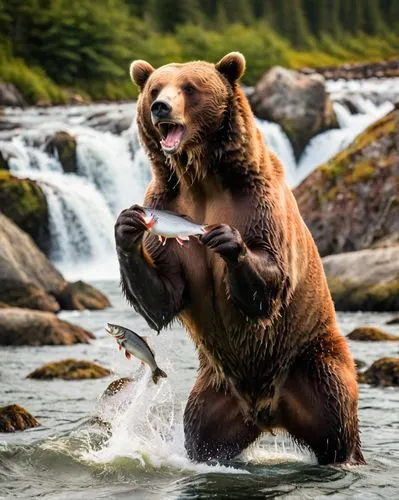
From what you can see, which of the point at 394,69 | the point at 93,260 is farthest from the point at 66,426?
the point at 394,69

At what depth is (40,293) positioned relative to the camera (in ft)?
54.2

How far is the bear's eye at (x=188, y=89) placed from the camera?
664 centimetres

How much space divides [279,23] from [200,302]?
75.9m

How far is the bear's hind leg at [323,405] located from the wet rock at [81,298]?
10.7 metres

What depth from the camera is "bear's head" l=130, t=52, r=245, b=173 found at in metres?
6.50

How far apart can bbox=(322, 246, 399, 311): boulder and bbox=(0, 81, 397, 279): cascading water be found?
24.9ft

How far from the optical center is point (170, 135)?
257 inches

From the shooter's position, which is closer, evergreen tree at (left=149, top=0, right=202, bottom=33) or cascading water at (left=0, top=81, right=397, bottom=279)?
cascading water at (left=0, top=81, right=397, bottom=279)

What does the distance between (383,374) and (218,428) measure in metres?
3.78

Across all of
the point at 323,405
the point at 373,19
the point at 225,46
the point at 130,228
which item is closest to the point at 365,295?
the point at 323,405

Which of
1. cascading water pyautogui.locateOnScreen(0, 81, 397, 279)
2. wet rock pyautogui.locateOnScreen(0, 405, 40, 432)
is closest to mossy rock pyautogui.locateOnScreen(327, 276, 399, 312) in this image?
cascading water pyautogui.locateOnScreen(0, 81, 397, 279)

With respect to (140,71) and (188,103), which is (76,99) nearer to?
(140,71)

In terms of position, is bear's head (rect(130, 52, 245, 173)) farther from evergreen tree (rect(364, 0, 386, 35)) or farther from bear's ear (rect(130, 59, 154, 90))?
evergreen tree (rect(364, 0, 386, 35))

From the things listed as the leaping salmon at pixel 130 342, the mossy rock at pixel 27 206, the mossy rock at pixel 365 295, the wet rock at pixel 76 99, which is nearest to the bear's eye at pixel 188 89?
the leaping salmon at pixel 130 342
